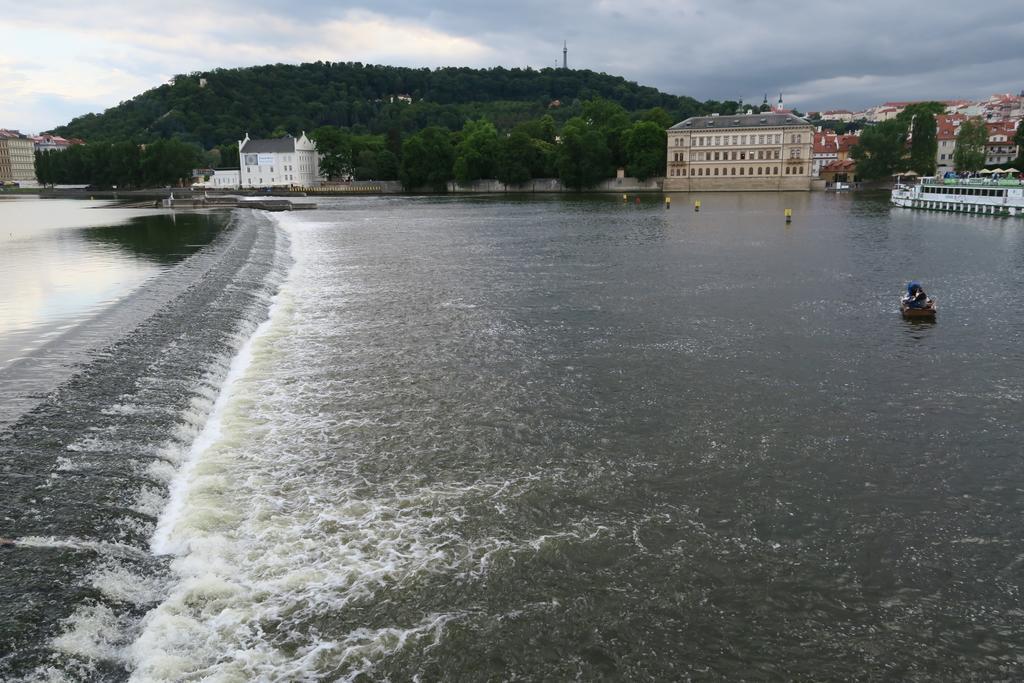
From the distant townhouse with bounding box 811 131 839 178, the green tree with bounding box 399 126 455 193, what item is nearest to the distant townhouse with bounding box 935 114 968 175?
the distant townhouse with bounding box 811 131 839 178

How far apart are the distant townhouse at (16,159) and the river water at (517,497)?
687 ft

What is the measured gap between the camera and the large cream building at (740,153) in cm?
12006

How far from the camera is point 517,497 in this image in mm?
10227

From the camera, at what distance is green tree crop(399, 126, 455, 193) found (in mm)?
126250

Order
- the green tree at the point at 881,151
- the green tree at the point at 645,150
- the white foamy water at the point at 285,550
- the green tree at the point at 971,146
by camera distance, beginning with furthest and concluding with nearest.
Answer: the green tree at the point at 645,150 < the green tree at the point at 881,151 < the green tree at the point at 971,146 < the white foamy water at the point at 285,550

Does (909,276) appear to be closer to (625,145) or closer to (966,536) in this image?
(966,536)

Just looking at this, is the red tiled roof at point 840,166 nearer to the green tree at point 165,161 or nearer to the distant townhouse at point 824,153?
the distant townhouse at point 824,153

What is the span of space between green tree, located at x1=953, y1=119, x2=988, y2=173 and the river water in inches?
4127

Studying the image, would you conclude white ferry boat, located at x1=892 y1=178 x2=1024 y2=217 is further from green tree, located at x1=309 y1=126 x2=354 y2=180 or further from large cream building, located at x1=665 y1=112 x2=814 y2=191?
green tree, located at x1=309 y1=126 x2=354 y2=180

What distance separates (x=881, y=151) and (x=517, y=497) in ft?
385

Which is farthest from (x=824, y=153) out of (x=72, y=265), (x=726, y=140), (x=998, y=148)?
(x=72, y=265)

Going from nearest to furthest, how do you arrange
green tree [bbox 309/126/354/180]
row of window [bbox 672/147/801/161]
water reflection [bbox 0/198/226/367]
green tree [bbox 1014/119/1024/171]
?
water reflection [bbox 0/198/226/367] < green tree [bbox 1014/119/1024/171] < row of window [bbox 672/147/801/161] < green tree [bbox 309/126/354/180]

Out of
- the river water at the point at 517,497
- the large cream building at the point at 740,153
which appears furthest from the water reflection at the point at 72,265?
the large cream building at the point at 740,153

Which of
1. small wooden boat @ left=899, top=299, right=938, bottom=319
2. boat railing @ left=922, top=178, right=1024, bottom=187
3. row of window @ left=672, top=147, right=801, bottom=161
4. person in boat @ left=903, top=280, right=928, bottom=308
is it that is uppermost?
row of window @ left=672, top=147, right=801, bottom=161
